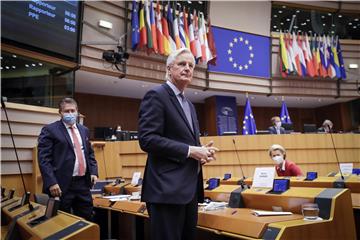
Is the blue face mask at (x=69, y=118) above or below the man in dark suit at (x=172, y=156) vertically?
above

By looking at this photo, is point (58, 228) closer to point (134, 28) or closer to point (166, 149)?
point (166, 149)

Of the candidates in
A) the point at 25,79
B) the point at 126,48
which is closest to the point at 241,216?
the point at 25,79

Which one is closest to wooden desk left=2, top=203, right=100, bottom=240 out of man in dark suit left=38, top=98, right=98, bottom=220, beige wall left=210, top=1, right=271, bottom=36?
man in dark suit left=38, top=98, right=98, bottom=220

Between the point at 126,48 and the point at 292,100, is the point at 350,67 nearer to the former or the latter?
the point at 292,100

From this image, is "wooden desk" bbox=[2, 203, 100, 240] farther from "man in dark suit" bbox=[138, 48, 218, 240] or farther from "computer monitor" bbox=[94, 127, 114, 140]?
"computer monitor" bbox=[94, 127, 114, 140]

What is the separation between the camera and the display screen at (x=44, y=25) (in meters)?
4.82

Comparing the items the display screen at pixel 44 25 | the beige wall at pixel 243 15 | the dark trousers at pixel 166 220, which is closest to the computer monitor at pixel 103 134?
the display screen at pixel 44 25

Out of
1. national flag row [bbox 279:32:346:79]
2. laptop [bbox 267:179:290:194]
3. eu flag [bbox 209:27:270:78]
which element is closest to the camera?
laptop [bbox 267:179:290:194]

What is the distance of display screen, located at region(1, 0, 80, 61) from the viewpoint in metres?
4.82

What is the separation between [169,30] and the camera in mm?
8328

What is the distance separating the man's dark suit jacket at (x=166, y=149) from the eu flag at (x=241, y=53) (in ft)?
27.5

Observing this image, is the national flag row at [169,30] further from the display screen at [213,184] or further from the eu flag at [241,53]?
the display screen at [213,184]

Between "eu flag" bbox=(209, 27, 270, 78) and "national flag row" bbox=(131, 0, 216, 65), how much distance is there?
1.93 feet

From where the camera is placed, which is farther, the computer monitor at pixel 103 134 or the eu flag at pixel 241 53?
the eu flag at pixel 241 53
